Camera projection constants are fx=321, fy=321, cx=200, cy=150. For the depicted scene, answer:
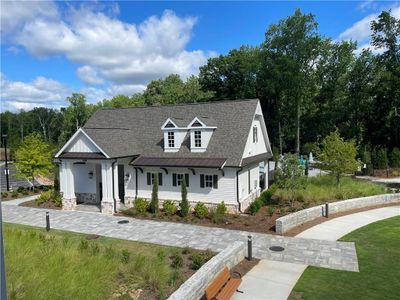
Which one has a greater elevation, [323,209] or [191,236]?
[323,209]

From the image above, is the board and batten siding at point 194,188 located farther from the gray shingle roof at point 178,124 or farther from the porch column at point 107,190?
the porch column at point 107,190

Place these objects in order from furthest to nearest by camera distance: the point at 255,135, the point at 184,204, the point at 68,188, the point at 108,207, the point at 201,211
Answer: the point at 255,135 → the point at 68,188 → the point at 108,207 → the point at 184,204 → the point at 201,211

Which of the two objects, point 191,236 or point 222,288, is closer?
point 222,288

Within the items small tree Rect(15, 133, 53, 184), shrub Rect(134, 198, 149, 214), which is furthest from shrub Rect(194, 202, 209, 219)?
small tree Rect(15, 133, 53, 184)

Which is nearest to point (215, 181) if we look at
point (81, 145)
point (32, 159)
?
point (81, 145)

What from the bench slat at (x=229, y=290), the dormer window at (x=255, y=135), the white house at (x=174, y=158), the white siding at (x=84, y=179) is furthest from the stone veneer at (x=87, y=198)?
the bench slat at (x=229, y=290)

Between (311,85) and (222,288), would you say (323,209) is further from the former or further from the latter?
(311,85)

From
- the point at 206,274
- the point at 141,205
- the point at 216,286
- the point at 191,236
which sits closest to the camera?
the point at 216,286
